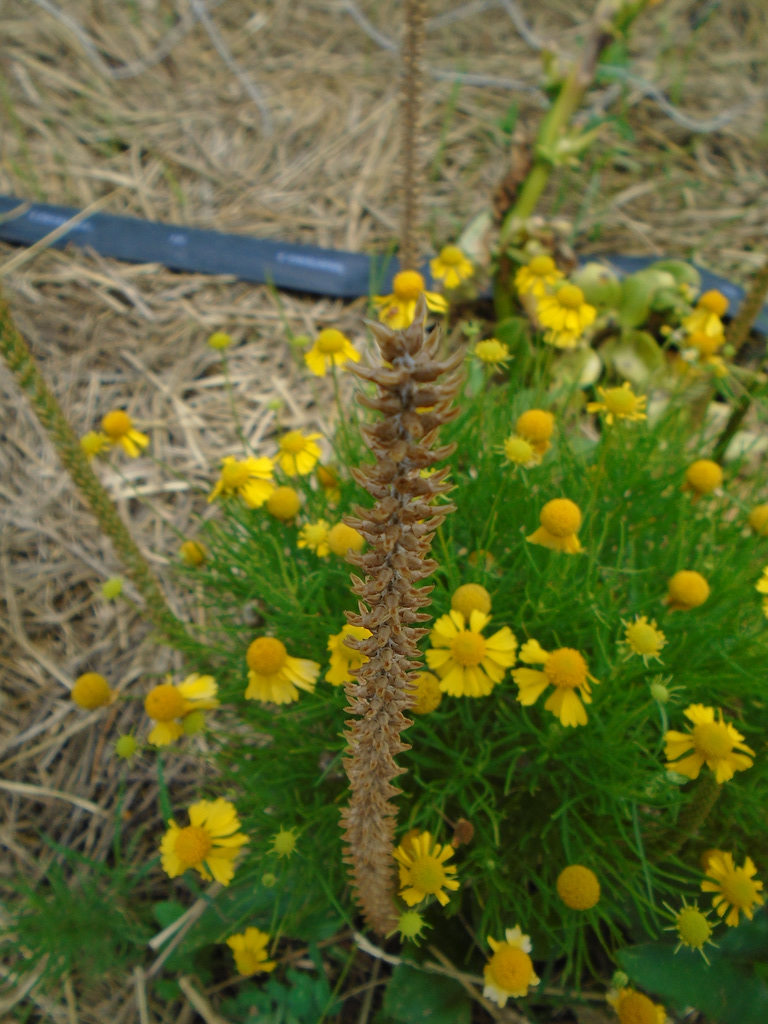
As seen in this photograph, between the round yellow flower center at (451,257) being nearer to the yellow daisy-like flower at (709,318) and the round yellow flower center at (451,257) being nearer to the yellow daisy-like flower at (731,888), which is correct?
the yellow daisy-like flower at (709,318)

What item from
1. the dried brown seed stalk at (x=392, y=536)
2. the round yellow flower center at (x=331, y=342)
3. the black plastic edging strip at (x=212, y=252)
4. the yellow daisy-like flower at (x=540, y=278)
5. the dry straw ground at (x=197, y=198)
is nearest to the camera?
the dried brown seed stalk at (x=392, y=536)

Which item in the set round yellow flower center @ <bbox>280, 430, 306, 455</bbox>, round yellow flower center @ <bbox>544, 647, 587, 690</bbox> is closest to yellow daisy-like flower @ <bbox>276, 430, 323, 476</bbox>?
round yellow flower center @ <bbox>280, 430, 306, 455</bbox>

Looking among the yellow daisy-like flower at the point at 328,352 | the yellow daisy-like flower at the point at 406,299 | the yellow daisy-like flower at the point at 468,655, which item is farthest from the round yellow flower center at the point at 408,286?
the yellow daisy-like flower at the point at 468,655

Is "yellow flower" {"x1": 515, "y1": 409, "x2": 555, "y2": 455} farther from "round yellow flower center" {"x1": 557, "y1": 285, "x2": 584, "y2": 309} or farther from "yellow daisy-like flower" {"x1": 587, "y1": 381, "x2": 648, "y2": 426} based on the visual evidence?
"round yellow flower center" {"x1": 557, "y1": 285, "x2": 584, "y2": 309}

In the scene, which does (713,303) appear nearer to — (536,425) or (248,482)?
(536,425)

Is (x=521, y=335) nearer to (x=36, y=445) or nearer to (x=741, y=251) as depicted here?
(x=741, y=251)

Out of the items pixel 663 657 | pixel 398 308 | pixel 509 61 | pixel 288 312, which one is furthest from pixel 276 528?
pixel 509 61
